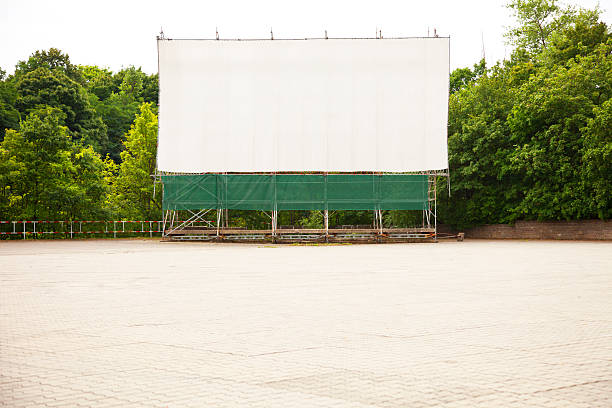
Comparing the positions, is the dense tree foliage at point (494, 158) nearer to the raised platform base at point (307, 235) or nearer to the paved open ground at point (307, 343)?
the raised platform base at point (307, 235)

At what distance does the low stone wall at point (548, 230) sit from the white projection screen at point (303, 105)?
7.57 metres

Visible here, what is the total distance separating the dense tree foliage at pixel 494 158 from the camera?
40.5 m

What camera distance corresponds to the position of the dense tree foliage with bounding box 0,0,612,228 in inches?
1594

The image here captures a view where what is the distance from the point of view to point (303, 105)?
41344 mm

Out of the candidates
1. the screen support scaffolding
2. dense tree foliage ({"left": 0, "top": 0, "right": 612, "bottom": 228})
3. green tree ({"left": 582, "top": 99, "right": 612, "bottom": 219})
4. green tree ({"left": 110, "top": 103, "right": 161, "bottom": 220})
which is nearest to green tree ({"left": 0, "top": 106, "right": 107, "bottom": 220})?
dense tree foliage ({"left": 0, "top": 0, "right": 612, "bottom": 228})

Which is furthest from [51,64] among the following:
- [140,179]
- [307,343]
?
[307,343]

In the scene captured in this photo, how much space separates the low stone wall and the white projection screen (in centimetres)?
757

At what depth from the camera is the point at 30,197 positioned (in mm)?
42719

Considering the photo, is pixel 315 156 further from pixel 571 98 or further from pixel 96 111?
pixel 96 111

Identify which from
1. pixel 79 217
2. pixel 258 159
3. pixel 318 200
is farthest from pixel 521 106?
pixel 79 217

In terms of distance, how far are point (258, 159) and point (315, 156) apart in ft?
11.1

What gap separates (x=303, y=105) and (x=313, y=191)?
514 centimetres

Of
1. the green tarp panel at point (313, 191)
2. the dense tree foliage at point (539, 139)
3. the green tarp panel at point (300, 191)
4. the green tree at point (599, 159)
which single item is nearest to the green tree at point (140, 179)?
the green tarp panel at point (313, 191)

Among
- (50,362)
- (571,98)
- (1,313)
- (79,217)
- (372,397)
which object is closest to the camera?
(372,397)
